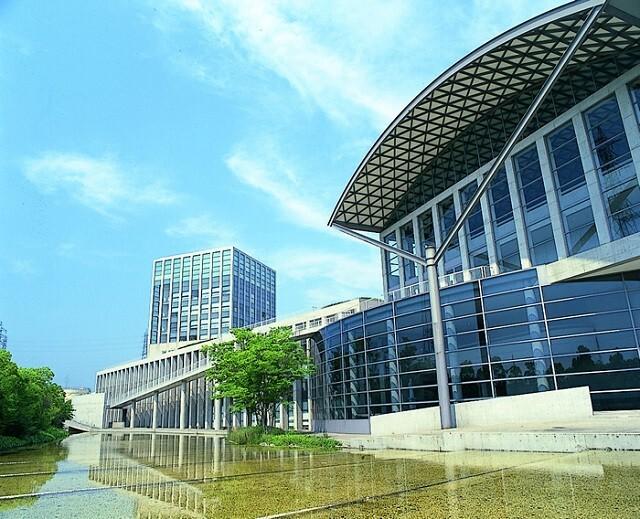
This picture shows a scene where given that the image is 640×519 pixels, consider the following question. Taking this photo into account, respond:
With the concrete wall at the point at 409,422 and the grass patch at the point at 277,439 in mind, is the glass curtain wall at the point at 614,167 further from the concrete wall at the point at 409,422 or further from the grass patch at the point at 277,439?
the grass patch at the point at 277,439

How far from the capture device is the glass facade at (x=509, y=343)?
24906mm

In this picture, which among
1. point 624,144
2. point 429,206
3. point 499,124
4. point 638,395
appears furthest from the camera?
point 429,206

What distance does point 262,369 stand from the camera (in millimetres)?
32250

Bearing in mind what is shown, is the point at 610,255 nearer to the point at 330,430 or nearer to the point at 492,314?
the point at 492,314

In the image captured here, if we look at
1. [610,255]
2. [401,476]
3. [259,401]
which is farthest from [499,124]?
[401,476]

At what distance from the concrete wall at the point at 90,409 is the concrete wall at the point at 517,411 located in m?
76.5

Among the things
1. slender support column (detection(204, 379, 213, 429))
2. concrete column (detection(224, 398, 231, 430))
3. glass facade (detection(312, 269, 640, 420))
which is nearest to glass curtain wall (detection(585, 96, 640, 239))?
glass facade (detection(312, 269, 640, 420))

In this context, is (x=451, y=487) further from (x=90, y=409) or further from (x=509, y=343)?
(x=90, y=409)

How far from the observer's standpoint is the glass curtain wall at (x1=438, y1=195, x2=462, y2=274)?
37.7 metres

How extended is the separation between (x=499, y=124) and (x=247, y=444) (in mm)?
28890

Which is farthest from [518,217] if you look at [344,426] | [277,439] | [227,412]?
[227,412]

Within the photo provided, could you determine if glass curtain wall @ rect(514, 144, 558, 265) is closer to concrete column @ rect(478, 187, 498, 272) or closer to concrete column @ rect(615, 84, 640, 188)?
concrete column @ rect(478, 187, 498, 272)

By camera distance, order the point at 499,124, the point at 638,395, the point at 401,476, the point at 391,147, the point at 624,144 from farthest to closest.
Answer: the point at 391,147 < the point at 499,124 < the point at 624,144 < the point at 638,395 < the point at 401,476

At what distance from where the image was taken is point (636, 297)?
25078mm
